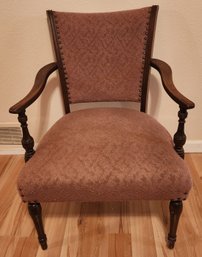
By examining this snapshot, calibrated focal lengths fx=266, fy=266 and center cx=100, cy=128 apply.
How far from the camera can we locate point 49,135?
1.18 m

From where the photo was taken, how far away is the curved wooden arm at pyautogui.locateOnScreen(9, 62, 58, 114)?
1002 millimetres

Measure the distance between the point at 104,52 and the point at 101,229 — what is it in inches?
35.0

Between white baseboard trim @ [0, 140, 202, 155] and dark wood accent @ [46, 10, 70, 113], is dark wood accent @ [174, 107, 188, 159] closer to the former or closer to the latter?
dark wood accent @ [46, 10, 70, 113]

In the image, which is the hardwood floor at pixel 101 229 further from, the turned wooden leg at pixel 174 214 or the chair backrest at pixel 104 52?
the chair backrest at pixel 104 52

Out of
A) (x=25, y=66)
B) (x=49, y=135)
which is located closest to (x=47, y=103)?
(x=25, y=66)

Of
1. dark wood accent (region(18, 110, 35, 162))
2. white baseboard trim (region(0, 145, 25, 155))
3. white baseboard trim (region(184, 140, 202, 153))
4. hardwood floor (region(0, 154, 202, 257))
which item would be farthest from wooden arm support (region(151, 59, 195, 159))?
white baseboard trim (region(0, 145, 25, 155))

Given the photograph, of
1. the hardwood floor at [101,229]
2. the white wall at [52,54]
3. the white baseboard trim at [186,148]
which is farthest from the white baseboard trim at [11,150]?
the hardwood floor at [101,229]

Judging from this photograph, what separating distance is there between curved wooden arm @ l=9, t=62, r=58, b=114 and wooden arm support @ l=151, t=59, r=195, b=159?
538 mm

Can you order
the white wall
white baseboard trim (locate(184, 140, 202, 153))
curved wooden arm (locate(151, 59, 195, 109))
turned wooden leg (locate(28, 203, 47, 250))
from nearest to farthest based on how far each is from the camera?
curved wooden arm (locate(151, 59, 195, 109)), turned wooden leg (locate(28, 203, 47, 250)), the white wall, white baseboard trim (locate(184, 140, 202, 153))

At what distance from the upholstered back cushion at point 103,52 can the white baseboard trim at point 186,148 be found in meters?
0.68

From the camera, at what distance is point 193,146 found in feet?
6.04

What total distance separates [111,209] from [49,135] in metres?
0.58

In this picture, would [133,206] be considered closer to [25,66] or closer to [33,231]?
[33,231]

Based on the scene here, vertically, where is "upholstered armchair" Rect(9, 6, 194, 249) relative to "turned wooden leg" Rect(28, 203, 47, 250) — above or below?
above
